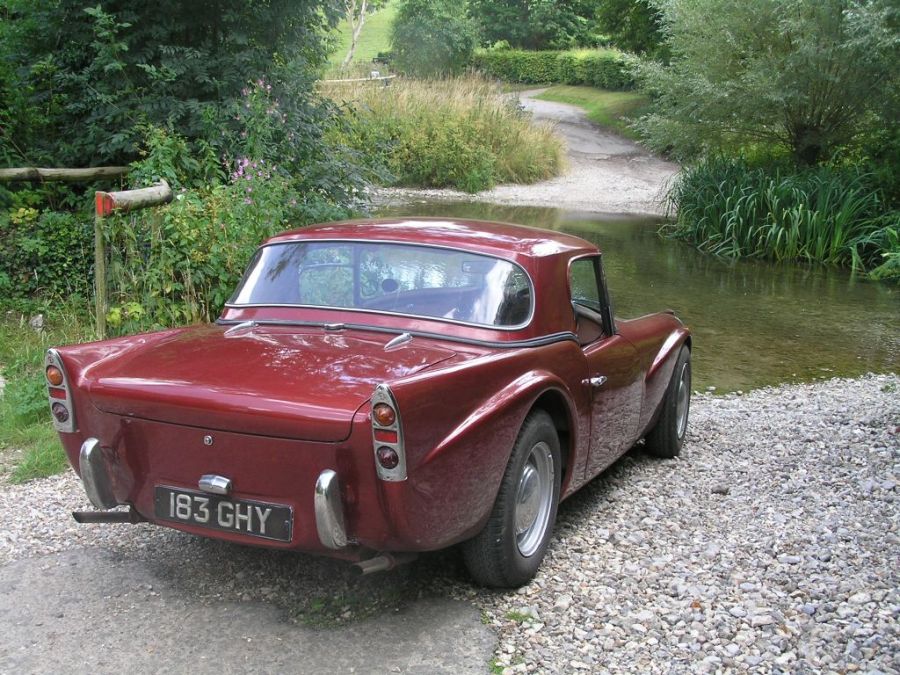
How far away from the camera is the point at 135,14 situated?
31.1ft

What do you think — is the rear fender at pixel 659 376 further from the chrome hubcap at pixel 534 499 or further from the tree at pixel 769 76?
the tree at pixel 769 76

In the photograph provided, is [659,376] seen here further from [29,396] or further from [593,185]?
[593,185]

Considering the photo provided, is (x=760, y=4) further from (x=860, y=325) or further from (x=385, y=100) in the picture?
(x=385, y=100)

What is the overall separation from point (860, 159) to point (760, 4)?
3413mm

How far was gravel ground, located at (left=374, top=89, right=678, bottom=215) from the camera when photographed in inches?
889

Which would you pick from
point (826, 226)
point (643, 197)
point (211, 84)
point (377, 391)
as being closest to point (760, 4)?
point (826, 226)

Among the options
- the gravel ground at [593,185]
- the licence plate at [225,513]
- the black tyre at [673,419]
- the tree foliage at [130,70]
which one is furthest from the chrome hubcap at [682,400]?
the gravel ground at [593,185]

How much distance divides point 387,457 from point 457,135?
73.1 ft

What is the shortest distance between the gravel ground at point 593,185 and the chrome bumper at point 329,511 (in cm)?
1745

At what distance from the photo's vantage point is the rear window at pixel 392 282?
13.9 ft

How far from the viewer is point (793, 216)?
16094 mm

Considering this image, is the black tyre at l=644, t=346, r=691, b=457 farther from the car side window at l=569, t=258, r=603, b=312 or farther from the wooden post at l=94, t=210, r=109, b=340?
the wooden post at l=94, t=210, r=109, b=340

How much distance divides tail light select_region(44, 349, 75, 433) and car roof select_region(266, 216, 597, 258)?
4.57 feet

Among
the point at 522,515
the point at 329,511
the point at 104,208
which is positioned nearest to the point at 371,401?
the point at 329,511
